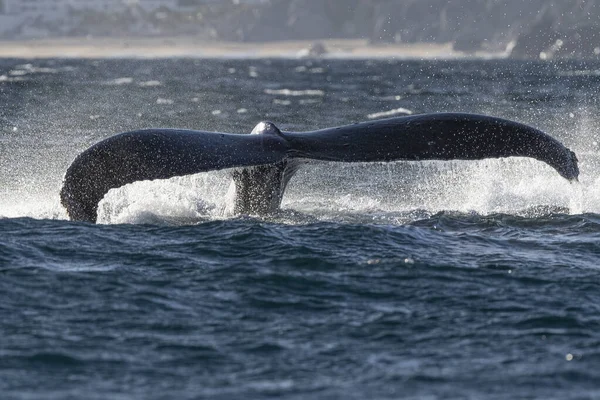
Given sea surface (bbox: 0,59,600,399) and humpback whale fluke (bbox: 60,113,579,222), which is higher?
humpback whale fluke (bbox: 60,113,579,222)

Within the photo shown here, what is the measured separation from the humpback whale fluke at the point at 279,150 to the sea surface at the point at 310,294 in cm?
31

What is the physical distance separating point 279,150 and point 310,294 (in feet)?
6.24

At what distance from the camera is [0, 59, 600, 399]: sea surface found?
7.13 m

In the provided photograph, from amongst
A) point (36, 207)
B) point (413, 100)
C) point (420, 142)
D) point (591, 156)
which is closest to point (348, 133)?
point (420, 142)

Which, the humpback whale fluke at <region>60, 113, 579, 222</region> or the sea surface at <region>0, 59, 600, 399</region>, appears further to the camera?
the humpback whale fluke at <region>60, 113, 579, 222</region>

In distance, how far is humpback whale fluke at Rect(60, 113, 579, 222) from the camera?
9766 millimetres

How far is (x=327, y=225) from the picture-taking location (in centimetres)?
1143

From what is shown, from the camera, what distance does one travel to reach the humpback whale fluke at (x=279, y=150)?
977cm

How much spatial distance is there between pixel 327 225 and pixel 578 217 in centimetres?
276

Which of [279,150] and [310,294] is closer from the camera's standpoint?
[310,294]

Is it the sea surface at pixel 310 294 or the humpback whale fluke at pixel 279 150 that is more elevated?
the humpback whale fluke at pixel 279 150

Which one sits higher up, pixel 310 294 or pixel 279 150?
pixel 279 150

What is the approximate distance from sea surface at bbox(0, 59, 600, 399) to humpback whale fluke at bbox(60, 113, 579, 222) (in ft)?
1.02

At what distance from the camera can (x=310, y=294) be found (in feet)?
29.4
